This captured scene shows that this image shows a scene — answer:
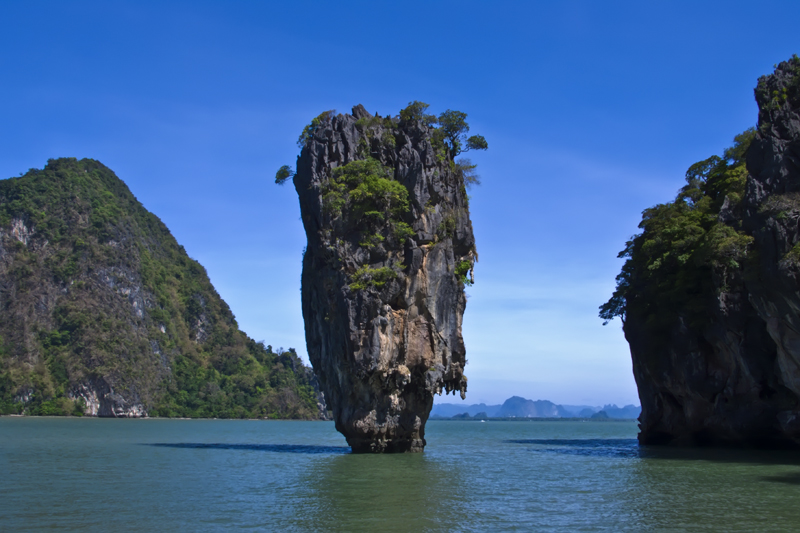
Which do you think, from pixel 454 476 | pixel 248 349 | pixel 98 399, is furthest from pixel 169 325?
pixel 454 476

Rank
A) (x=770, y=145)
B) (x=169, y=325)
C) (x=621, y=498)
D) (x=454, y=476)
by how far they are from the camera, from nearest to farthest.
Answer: (x=621, y=498), (x=454, y=476), (x=770, y=145), (x=169, y=325)

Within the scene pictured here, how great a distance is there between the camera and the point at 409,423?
101 ft

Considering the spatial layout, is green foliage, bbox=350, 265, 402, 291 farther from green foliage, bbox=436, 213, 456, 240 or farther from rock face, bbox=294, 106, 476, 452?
green foliage, bbox=436, 213, 456, 240

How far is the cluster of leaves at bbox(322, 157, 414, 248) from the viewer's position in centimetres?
3023

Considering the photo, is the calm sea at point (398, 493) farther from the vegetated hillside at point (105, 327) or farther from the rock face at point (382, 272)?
the vegetated hillside at point (105, 327)

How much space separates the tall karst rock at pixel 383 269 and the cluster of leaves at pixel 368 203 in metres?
0.04

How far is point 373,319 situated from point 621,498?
44.6 ft

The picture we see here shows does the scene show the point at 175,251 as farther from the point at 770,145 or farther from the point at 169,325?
the point at 770,145

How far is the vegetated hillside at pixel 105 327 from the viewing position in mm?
105000

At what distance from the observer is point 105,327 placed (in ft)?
367

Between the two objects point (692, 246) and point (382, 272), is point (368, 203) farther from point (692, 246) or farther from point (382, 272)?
point (692, 246)

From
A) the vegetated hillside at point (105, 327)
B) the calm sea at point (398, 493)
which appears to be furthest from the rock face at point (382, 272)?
the vegetated hillside at point (105, 327)

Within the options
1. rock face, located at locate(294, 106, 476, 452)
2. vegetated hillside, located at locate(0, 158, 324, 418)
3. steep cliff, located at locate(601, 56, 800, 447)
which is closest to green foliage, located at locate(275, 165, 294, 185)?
rock face, located at locate(294, 106, 476, 452)

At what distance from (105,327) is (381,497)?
10513 centimetres
